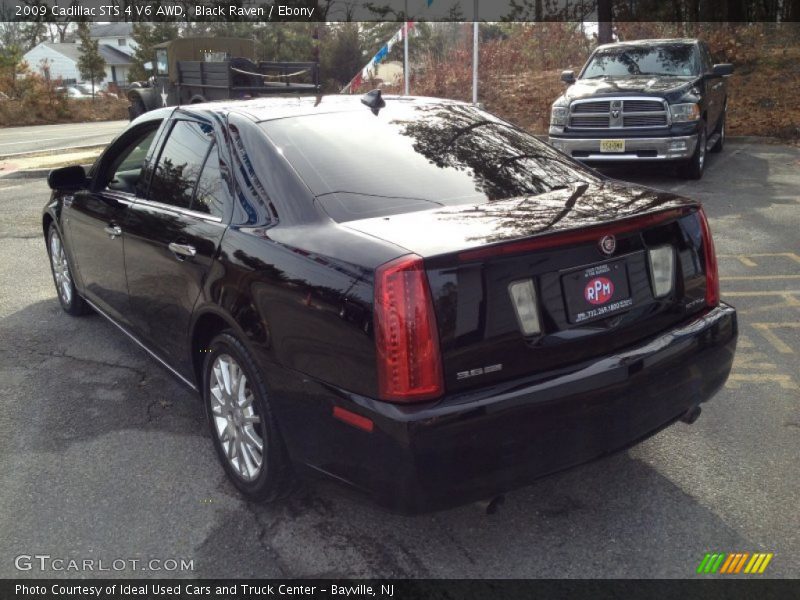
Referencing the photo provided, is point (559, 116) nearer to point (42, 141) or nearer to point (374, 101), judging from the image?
point (374, 101)

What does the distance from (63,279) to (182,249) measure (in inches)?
109

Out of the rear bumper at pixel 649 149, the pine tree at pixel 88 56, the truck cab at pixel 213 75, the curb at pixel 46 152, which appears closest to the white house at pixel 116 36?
the pine tree at pixel 88 56

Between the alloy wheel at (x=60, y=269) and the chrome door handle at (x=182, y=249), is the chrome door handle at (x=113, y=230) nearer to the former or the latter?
the chrome door handle at (x=182, y=249)

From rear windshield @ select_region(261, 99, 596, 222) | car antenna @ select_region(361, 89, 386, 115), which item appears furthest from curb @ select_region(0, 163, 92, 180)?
rear windshield @ select_region(261, 99, 596, 222)

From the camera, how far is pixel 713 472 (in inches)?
137

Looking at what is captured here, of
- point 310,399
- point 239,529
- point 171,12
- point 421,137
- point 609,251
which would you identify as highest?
point 171,12

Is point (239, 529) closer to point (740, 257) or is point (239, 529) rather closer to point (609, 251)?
point (609, 251)

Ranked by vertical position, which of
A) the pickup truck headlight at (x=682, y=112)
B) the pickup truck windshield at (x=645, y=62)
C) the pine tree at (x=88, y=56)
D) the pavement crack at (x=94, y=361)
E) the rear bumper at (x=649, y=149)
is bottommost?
the pavement crack at (x=94, y=361)

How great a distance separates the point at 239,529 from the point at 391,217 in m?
1.38

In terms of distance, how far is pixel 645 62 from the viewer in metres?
11.5

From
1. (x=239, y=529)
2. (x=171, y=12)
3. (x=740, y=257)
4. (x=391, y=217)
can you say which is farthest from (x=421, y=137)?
(x=171, y=12)

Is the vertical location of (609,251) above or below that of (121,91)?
below

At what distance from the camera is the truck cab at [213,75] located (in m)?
17.8

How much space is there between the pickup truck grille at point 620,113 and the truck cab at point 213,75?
7.93 m
